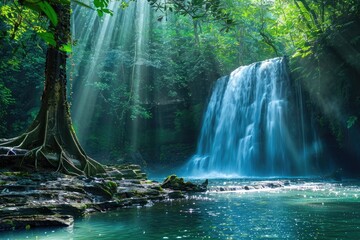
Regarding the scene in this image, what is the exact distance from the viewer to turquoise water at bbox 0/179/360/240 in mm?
5094

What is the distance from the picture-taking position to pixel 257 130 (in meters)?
22.9

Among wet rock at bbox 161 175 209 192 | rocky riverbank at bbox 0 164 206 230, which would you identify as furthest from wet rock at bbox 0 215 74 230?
wet rock at bbox 161 175 209 192

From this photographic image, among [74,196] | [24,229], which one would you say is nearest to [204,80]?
[74,196]

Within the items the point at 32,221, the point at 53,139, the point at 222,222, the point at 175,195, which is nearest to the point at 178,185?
the point at 175,195

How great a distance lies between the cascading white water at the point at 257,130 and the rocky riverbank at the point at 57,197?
13280mm

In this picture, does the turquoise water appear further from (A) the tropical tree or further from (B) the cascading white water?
(B) the cascading white water

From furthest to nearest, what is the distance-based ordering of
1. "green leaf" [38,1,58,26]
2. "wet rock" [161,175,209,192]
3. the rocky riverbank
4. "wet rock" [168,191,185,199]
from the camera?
"wet rock" [161,175,209,192] < "wet rock" [168,191,185,199] < the rocky riverbank < "green leaf" [38,1,58,26]

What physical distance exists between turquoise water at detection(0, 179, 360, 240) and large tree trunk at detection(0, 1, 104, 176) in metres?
3.21

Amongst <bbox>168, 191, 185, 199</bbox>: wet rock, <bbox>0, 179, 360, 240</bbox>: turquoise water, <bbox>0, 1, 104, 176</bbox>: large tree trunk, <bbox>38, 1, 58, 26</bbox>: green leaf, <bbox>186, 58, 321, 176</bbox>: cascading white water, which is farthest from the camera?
<bbox>186, 58, 321, 176</bbox>: cascading white water

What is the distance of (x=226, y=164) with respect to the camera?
2353cm

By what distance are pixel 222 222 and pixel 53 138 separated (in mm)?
6243

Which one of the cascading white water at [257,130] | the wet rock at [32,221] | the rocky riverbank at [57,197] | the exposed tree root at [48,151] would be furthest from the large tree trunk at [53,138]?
the cascading white water at [257,130]

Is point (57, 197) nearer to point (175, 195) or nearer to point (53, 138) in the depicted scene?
point (53, 138)

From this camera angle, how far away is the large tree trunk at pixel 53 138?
31.0ft
